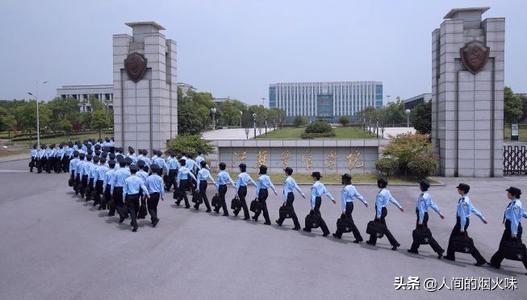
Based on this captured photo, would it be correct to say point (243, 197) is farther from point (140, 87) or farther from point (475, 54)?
point (475, 54)

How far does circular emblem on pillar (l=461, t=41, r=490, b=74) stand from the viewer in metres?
17.9

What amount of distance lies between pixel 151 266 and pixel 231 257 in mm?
1317

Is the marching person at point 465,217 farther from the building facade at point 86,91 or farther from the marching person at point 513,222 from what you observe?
the building facade at point 86,91

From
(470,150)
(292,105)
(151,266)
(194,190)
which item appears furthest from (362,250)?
(292,105)

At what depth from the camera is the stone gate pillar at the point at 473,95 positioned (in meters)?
17.9

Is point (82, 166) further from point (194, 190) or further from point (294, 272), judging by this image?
point (294, 272)

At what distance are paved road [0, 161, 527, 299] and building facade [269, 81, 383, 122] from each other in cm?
10102

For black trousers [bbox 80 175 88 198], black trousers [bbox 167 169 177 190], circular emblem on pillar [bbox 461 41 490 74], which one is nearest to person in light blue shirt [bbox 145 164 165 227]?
black trousers [bbox 80 175 88 198]

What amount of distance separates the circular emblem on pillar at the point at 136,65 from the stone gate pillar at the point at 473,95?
39.9 ft

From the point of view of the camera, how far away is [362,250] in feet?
27.7

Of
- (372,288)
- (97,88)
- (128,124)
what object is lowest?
(372,288)

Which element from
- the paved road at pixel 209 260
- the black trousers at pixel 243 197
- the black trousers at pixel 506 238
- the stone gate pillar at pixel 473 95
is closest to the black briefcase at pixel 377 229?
the paved road at pixel 209 260

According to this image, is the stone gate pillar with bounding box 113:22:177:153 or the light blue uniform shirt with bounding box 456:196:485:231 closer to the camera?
the light blue uniform shirt with bounding box 456:196:485:231

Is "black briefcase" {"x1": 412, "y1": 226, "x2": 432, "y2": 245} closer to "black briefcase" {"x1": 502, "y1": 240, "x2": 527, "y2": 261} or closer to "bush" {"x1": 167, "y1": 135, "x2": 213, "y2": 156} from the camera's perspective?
"black briefcase" {"x1": 502, "y1": 240, "x2": 527, "y2": 261}
